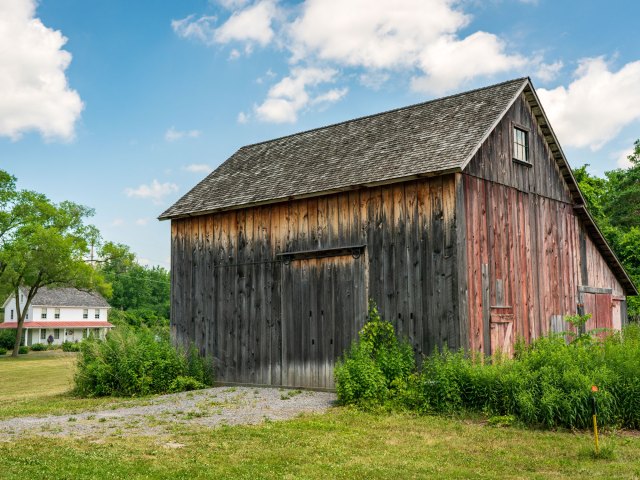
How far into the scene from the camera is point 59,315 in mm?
76750

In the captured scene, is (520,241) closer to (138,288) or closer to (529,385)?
(529,385)

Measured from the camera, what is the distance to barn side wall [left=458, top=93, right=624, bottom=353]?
15477 millimetres

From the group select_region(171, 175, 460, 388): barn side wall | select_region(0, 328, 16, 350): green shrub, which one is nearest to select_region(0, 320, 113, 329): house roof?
select_region(0, 328, 16, 350): green shrub

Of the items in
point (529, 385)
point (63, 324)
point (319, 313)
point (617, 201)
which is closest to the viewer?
point (529, 385)

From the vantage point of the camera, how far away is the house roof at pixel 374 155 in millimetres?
15863

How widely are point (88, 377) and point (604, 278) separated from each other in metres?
16.1

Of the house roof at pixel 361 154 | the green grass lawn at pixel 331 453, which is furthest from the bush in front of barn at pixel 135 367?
the green grass lawn at pixel 331 453

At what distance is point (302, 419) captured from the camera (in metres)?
12.6

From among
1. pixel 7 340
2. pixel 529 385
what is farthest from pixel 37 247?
pixel 529 385

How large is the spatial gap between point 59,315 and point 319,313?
67173 millimetres

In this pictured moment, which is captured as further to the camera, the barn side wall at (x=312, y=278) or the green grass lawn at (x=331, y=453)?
the barn side wall at (x=312, y=278)

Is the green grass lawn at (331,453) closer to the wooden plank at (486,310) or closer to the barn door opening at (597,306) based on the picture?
the wooden plank at (486,310)

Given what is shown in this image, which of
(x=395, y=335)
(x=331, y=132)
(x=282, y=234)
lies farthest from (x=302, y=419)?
(x=331, y=132)

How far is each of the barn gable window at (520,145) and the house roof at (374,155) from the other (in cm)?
91
